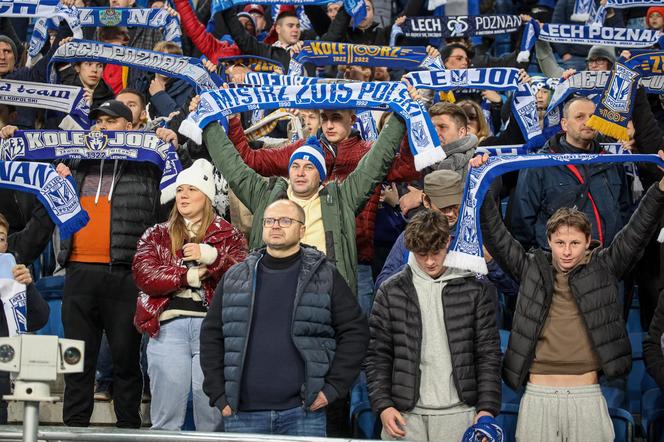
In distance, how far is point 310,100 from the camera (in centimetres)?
834

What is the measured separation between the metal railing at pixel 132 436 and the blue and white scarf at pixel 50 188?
3.07 meters

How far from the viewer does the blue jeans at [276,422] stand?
264 inches

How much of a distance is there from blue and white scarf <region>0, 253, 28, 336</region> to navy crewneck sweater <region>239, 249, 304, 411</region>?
1.81 m

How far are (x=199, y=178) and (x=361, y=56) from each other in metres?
3.65

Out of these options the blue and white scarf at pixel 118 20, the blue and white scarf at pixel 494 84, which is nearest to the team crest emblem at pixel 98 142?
the blue and white scarf at pixel 494 84

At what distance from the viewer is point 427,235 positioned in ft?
23.4

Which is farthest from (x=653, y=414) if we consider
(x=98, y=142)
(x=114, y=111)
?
(x=114, y=111)

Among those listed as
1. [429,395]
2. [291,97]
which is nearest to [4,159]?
[291,97]

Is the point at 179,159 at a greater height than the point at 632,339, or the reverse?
the point at 179,159

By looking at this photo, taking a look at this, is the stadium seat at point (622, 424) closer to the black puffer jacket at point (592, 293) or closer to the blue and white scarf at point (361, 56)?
the black puffer jacket at point (592, 293)

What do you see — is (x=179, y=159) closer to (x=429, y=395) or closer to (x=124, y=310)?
(x=124, y=310)

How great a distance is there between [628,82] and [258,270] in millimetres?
3139

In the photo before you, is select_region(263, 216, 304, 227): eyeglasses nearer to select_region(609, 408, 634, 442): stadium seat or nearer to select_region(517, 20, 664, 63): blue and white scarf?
select_region(609, 408, 634, 442): stadium seat

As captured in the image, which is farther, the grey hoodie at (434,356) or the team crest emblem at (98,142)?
the team crest emblem at (98,142)
